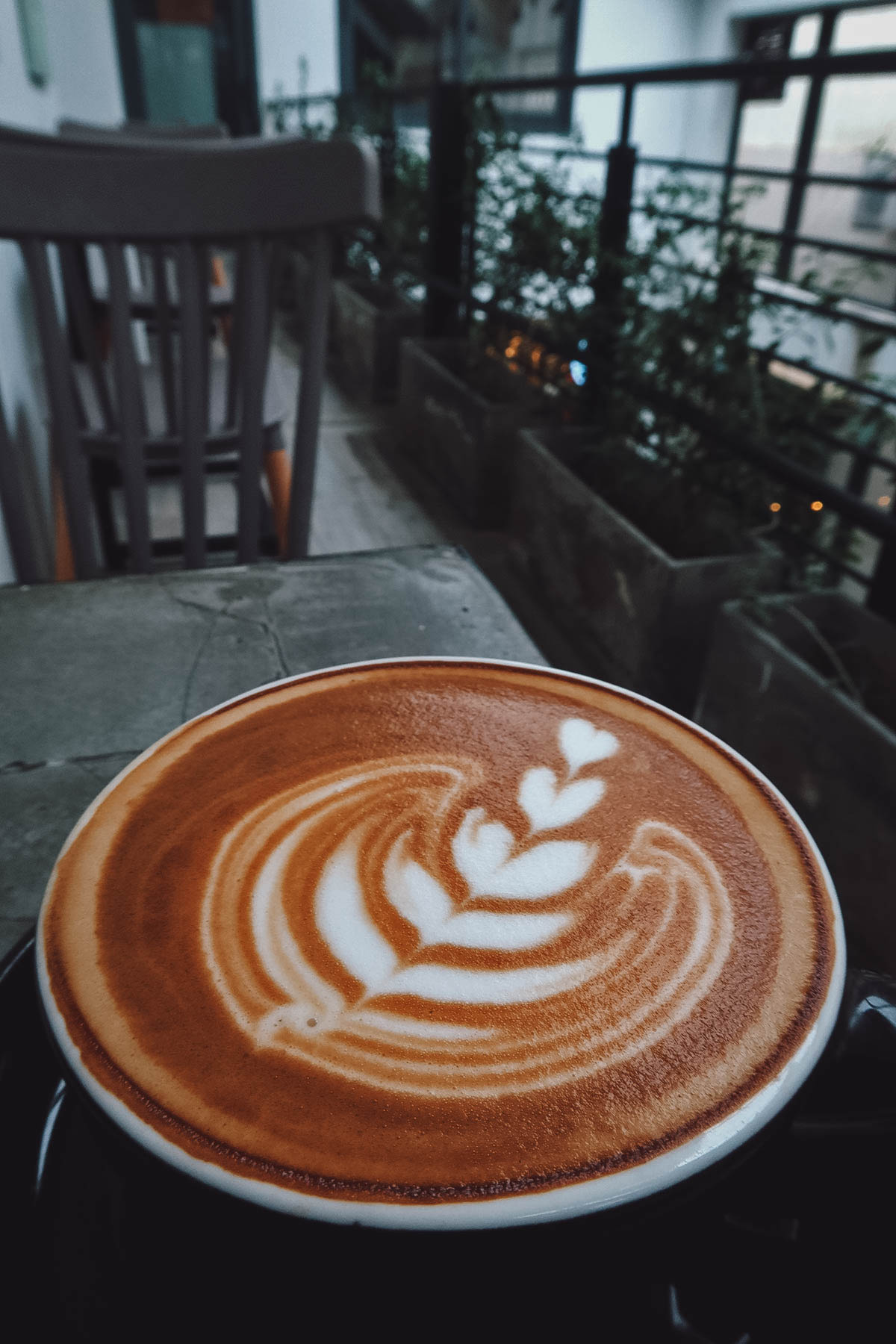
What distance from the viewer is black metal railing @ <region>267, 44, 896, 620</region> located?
1.73 meters

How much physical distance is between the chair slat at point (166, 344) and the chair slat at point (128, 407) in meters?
0.51

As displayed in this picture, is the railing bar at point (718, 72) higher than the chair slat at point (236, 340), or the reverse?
the railing bar at point (718, 72)

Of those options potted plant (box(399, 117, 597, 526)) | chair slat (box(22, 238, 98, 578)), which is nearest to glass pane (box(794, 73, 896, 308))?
potted plant (box(399, 117, 597, 526))

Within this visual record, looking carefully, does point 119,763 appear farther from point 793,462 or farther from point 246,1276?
point 793,462

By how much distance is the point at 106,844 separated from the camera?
388 mm

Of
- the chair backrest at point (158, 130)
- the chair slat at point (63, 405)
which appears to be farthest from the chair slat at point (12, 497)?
the chair backrest at point (158, 130)

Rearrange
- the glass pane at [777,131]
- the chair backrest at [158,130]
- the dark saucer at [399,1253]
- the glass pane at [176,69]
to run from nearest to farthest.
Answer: the dark saucer at [399,1253]
the chair backrest at [158,130]
the glass pane at [176,69]
the glass pane at [777,131]

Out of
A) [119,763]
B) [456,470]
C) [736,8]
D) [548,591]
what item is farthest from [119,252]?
[736,8]

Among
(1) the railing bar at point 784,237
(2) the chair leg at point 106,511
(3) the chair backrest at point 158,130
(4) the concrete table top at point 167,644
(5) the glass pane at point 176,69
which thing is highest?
(5) the glass pane at point 176,69

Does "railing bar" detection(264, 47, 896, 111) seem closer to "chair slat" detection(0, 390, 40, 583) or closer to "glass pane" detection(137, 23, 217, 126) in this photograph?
"chair slat" detection(0, 390, 40, 583)

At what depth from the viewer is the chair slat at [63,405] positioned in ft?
4.03

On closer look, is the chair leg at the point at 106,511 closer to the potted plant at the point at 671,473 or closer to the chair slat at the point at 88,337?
the chair slat at the point at 88,337

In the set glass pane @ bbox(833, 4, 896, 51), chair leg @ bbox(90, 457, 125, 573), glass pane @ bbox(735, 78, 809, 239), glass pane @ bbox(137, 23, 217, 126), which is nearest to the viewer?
chair leg @ bbox(90, 457, 125, 573)

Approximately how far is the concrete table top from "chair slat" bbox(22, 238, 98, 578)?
48cm
